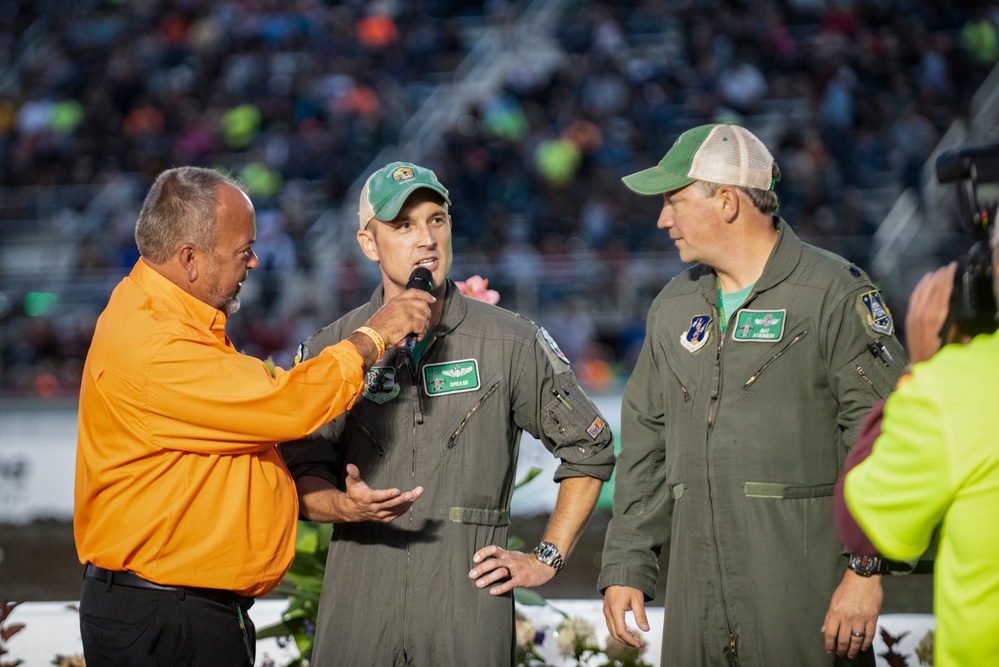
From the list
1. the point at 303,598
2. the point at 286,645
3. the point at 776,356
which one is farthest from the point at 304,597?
the point at 776,356

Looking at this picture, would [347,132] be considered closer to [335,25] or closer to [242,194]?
[335,25]

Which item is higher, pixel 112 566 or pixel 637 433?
pixel 637 433

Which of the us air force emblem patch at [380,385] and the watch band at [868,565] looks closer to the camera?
the watch band at [868,565]

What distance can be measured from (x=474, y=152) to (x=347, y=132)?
254 cm

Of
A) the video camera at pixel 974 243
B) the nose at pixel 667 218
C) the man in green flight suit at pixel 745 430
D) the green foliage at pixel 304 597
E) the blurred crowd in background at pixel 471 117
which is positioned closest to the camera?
the video camera at pixel 974 243

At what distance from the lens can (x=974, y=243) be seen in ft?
8.17

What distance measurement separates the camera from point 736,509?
3.44 metres

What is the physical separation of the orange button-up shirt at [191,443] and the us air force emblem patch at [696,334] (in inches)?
41.9

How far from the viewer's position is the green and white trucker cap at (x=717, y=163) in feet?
12.0

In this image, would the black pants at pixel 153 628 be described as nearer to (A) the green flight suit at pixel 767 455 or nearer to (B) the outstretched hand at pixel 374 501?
(B) the outstretched hand at pixel 374 501

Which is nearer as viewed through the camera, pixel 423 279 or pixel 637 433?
pixel 423 279

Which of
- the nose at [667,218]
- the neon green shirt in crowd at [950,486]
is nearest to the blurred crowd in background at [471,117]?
the nose at [667,218]

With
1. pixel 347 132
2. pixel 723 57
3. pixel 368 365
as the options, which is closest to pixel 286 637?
pixel 368 365

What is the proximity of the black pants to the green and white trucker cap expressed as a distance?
1.83 m
